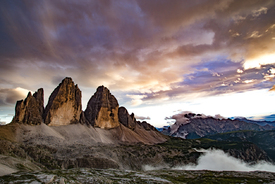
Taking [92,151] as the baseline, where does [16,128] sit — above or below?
above

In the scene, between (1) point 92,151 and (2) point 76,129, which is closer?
(1) point 92,151

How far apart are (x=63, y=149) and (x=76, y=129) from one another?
69.3m

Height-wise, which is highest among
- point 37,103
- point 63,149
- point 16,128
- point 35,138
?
point 37,103

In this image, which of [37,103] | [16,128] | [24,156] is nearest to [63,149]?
[24,156]

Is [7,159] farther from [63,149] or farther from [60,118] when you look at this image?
[60,118]

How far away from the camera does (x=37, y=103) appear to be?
581 ft

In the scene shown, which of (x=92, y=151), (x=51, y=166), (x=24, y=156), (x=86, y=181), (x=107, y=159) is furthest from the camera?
(x=92, y=151)

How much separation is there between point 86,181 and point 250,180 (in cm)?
11063

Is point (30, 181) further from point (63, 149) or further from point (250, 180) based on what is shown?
point (250, 180)

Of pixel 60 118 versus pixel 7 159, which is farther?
pixel 60 118

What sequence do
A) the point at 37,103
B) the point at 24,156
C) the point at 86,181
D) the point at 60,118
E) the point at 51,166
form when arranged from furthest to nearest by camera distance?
the point at 60,118
the point at 37,103
the point at 51,166
the point at 24,156
the point at 86,181

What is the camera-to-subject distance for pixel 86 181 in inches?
2260

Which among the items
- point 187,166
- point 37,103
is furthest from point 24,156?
point 187,166

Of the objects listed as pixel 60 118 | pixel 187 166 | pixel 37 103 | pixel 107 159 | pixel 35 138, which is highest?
pixel 37 103
